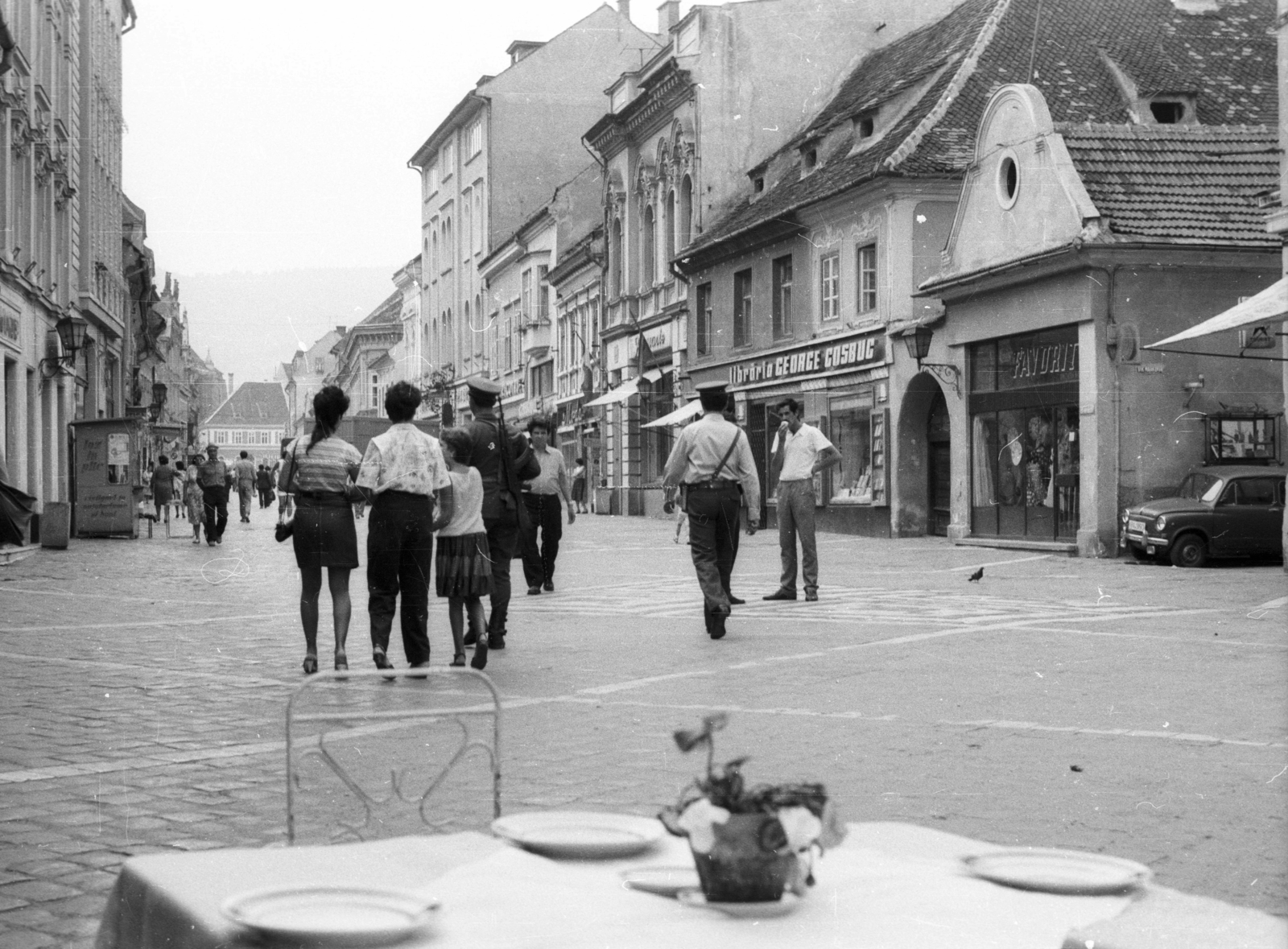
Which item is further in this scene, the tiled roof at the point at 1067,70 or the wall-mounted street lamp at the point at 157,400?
the wall-mounted street lamp at the point at 157,400

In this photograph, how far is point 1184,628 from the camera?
13.3 metres

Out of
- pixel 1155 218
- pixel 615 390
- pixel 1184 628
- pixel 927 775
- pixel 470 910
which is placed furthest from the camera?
pixel 615 390

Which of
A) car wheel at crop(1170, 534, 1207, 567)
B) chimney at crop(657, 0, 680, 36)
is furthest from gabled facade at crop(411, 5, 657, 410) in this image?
car wheel at crop(1170, 534, 1207, 567)

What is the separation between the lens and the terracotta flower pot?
Result: 2.60 metres

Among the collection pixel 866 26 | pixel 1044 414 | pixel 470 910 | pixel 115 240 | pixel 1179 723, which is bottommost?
pixel 1179 723

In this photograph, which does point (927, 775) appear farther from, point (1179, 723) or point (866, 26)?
point (866, 26)

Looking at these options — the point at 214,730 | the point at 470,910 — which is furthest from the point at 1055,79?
the point at 470,910

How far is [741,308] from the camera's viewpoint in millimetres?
40438

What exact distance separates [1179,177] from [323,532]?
62.4 feet

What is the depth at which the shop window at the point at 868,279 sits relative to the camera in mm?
32969

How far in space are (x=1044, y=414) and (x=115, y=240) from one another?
29048 millimetres

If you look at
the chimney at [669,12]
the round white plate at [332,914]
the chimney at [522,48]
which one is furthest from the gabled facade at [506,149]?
the round white plate at [332,914]

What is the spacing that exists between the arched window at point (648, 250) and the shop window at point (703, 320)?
15.0 feet

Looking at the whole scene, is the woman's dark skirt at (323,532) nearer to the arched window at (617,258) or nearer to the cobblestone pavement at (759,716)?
the cobblestone pavement at (759,716)
